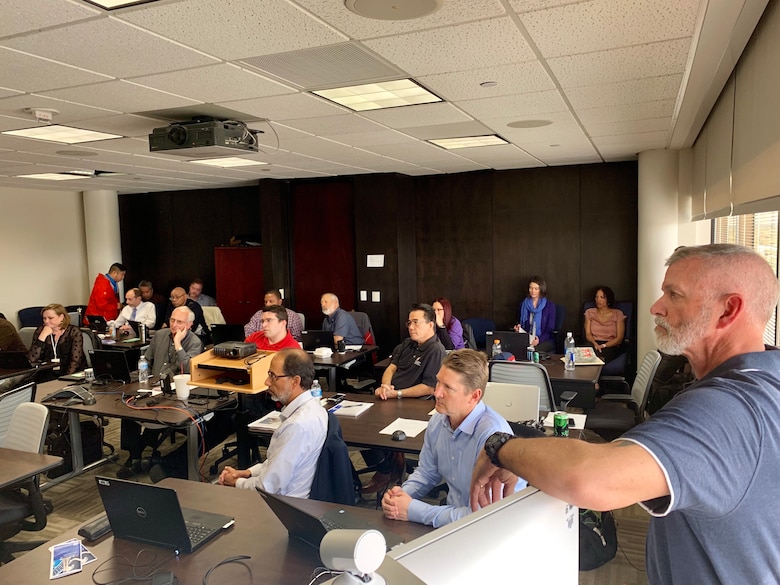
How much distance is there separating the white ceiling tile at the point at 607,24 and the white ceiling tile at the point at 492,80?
1.08ft

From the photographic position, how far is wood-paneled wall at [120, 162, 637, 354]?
8.12m

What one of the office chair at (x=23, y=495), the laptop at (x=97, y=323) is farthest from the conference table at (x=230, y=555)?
the laptop at (x=97, y=323)

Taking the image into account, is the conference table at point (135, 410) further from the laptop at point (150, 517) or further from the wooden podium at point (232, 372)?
the laptop at point (150, 517)

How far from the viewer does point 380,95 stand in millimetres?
3949

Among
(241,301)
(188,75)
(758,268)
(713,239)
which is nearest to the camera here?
(758,268)

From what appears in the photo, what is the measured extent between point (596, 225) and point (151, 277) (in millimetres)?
8287

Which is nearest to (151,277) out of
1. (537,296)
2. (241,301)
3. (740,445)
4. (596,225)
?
(241,301)

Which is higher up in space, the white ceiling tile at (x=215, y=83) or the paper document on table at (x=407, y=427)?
the white ceiling tile at (x=215, y=83)

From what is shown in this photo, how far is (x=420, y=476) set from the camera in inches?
120

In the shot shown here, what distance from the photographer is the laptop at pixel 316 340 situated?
7043 mm

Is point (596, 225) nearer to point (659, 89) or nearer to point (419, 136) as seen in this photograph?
point (419, 136)

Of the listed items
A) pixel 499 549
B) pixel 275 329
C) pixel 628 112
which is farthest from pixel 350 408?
pixel 499 549

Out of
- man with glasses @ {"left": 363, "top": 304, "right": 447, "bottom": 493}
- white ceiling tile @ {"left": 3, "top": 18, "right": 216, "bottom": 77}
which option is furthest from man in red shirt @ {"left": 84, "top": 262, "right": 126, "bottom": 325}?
white ceiling tile @ {"left": 3, "top": 18, "right": 216, "bottom": 77}

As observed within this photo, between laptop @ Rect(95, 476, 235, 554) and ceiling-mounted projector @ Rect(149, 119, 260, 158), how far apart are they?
8.67 feet
